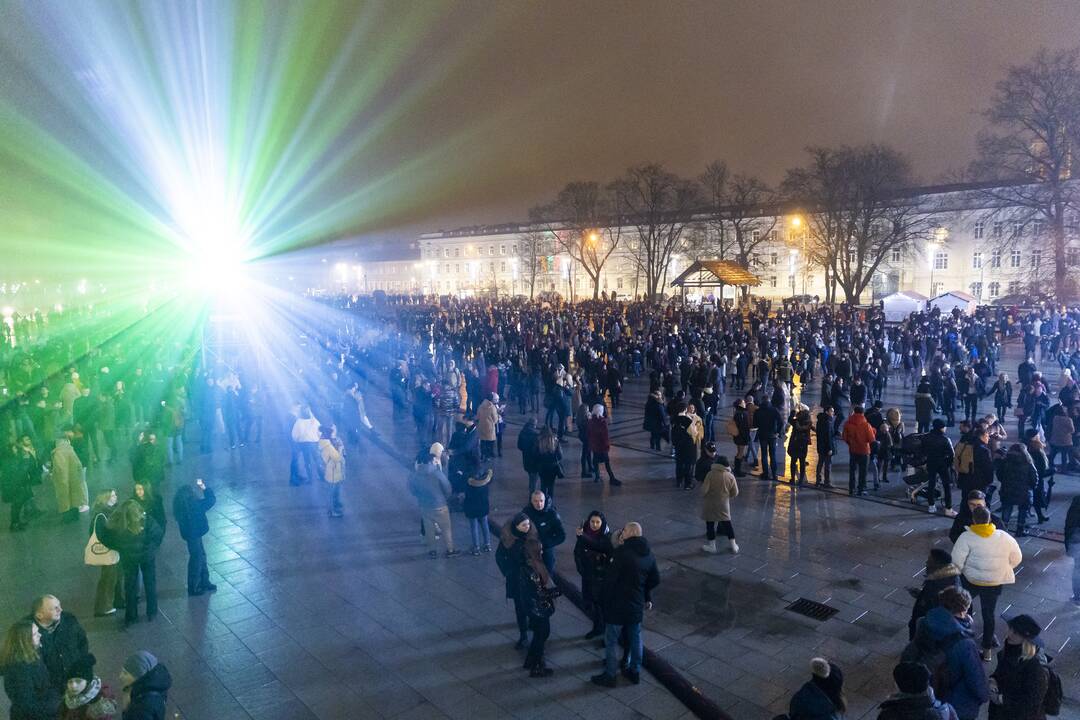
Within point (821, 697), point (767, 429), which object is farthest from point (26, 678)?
point (767, 429)

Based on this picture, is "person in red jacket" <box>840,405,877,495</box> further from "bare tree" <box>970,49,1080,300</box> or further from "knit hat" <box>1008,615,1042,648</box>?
"bare tree" <box>970,49,1080,300</box>

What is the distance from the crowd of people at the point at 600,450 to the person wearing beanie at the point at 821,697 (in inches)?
0.4

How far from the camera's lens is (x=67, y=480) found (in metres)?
9.01

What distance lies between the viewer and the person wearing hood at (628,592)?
201 inches

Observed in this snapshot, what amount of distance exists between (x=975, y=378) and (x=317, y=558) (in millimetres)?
14098

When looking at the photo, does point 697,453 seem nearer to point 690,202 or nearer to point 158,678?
point 158,678

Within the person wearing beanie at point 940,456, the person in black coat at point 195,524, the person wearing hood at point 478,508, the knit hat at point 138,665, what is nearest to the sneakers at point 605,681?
the person wearing hood at point 478,508

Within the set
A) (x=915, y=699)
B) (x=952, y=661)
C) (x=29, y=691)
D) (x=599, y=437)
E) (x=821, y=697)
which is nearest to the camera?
(x=915, y=699)

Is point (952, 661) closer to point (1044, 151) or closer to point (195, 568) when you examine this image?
point (195, 568)

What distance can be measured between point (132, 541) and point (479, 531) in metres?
3.56

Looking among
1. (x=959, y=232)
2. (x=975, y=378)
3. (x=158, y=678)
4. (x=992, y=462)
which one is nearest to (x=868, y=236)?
(x=959, y=232)

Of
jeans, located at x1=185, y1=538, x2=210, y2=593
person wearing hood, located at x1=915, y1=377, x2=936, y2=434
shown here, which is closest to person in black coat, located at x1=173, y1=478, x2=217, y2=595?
jeans, located at x1=185, y1=538, x2=210, y2=593

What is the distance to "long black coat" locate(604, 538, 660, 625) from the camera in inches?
201

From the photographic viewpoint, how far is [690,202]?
175 feet
